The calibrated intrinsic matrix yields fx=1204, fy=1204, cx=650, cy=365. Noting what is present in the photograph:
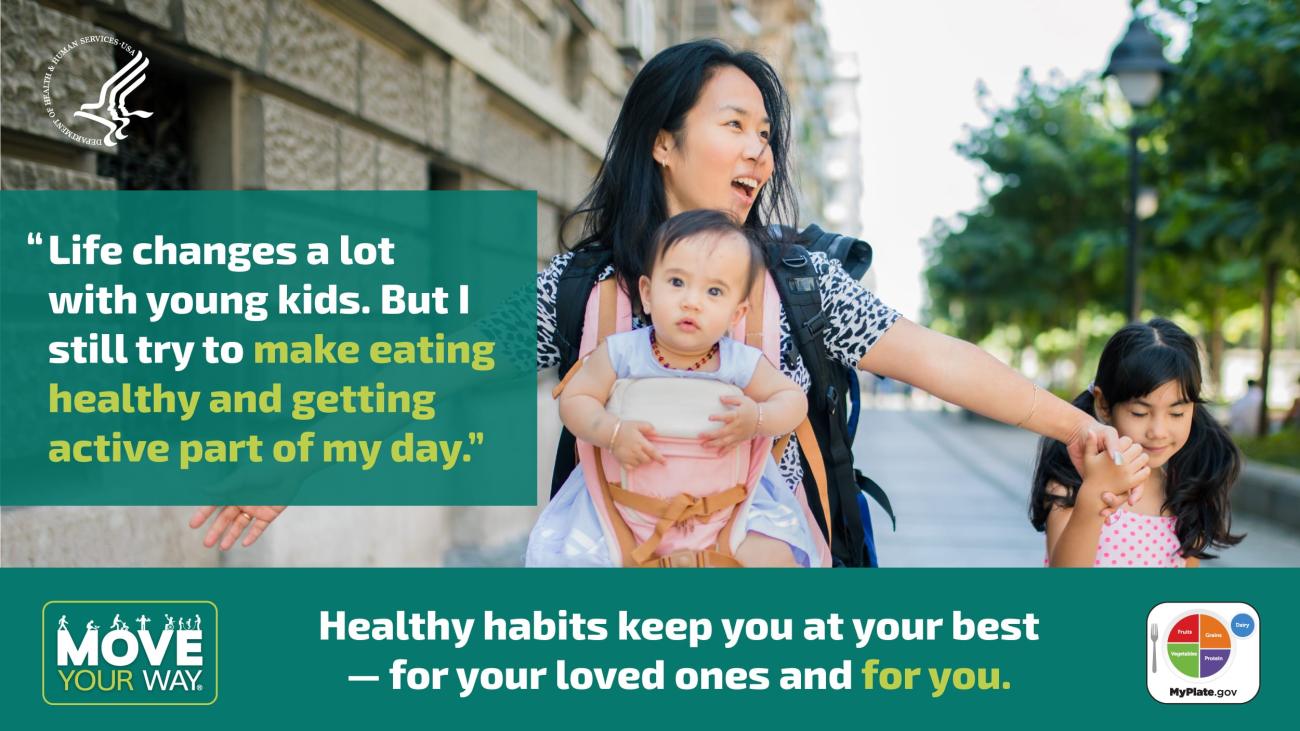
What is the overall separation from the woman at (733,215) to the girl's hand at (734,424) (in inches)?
13.6

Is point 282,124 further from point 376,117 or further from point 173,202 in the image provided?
point 376,117

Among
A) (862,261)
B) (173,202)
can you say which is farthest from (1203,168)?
(862,261)

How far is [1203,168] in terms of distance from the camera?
40.8ft

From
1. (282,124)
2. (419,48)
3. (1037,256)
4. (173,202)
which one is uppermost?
(1037,256)

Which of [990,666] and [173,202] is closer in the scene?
[990,666]

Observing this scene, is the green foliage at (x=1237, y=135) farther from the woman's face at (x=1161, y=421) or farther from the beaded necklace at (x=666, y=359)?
the beaded necklace at (x=666, y=359)

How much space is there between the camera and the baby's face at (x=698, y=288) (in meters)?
1.74

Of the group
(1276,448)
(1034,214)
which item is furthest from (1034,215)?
(1276,448)

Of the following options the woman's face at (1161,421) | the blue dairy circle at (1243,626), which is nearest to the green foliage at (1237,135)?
the woman's face at (1161,421)

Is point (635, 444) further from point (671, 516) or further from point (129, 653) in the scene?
point (129, 653)

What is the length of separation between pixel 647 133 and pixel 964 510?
9.39 metres

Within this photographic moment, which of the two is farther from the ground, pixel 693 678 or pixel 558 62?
pixel 558 62

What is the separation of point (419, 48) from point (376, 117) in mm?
829

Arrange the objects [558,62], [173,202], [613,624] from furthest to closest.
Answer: [558,62] < [173,202] < [613,624]
